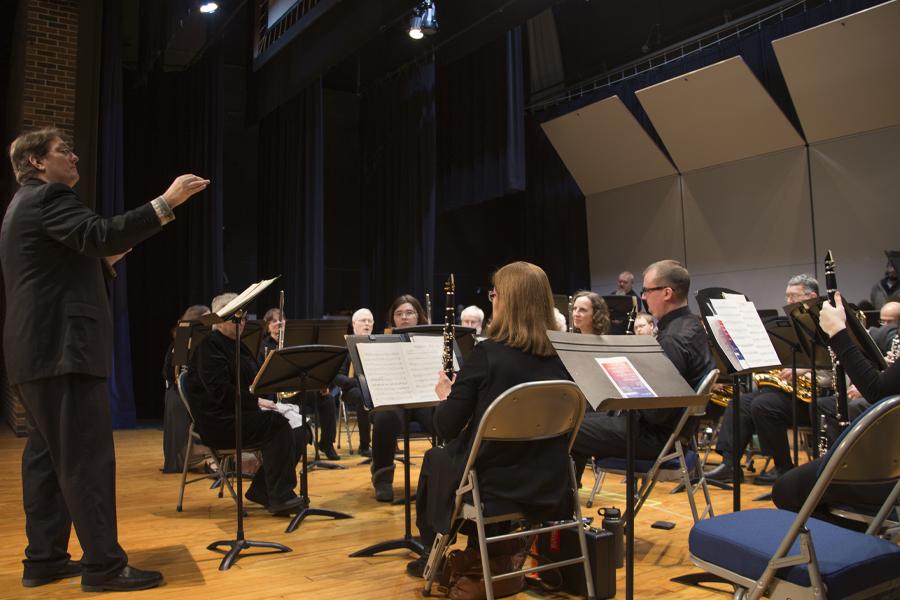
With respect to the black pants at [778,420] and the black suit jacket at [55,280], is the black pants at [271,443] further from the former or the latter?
the black pants at [778,420]

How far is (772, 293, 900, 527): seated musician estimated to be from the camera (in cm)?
249

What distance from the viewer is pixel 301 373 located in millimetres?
4242

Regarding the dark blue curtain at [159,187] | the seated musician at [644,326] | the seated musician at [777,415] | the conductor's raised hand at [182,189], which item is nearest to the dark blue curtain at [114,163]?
the dark blue curtain at [159,187]

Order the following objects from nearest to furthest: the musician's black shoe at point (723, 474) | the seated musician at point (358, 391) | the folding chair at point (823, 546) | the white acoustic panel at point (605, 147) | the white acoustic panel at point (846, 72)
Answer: the folding chair at point (823, 546) < the musician's black shoe at point (723, 474) < the seated musician at point (358, 391) < the white acoustic panel at point (846, 72) < the white acoustic panel at point (605, 147)

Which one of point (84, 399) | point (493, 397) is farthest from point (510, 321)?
point (84, 399)

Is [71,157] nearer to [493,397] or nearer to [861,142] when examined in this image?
[493,397]

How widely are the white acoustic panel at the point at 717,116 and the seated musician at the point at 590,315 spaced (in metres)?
5.46

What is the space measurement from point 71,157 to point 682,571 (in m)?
3.25

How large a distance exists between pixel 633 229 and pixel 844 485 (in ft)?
29.8

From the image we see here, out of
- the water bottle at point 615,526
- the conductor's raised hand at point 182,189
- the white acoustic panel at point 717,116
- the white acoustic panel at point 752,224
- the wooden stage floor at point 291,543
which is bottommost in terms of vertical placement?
the wooden stage floor at point 291,543

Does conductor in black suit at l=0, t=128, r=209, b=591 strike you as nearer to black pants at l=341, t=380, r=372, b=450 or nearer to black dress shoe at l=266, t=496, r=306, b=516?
black dress shoe at l=266, t=496, r=306, b=516

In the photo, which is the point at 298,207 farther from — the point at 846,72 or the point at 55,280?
the point at 55,280

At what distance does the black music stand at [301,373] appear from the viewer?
4.09 m

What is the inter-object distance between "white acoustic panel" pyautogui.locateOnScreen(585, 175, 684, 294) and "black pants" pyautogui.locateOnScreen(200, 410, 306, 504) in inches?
300
